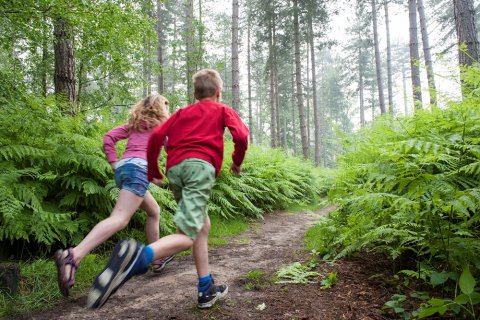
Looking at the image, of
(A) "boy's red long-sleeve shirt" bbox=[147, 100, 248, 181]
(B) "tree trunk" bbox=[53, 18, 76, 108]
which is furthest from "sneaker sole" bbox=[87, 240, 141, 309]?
(B) "tree trunk" bbox=[53, 18, 76, 108]

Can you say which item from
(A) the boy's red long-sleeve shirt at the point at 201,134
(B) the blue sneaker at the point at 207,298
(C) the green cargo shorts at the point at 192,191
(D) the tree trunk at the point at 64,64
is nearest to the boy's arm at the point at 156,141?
(A) the boy's red long-sleeve shirt at the point at 201,134

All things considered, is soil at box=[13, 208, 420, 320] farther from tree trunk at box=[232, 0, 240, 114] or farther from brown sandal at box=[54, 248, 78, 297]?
tree trunk at box=[232, 0, 240, 114]

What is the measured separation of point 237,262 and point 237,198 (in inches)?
108

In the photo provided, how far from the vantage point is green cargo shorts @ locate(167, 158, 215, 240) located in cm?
244

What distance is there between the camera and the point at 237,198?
695 cm

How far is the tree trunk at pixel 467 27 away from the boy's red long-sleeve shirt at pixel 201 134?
7337 millimetres

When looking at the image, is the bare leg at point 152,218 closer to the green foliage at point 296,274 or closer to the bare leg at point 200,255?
the bare leg at point 200,255

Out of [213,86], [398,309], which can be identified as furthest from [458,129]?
[213,86]

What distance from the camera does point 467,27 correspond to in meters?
7.40

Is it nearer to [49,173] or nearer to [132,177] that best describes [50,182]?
[49,173]

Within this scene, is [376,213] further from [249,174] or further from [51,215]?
[249,174]

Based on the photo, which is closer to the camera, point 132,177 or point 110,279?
point 110,279

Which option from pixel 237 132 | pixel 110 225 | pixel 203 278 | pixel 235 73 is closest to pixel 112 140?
pixel 110 225

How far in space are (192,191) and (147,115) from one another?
5.04 feet
